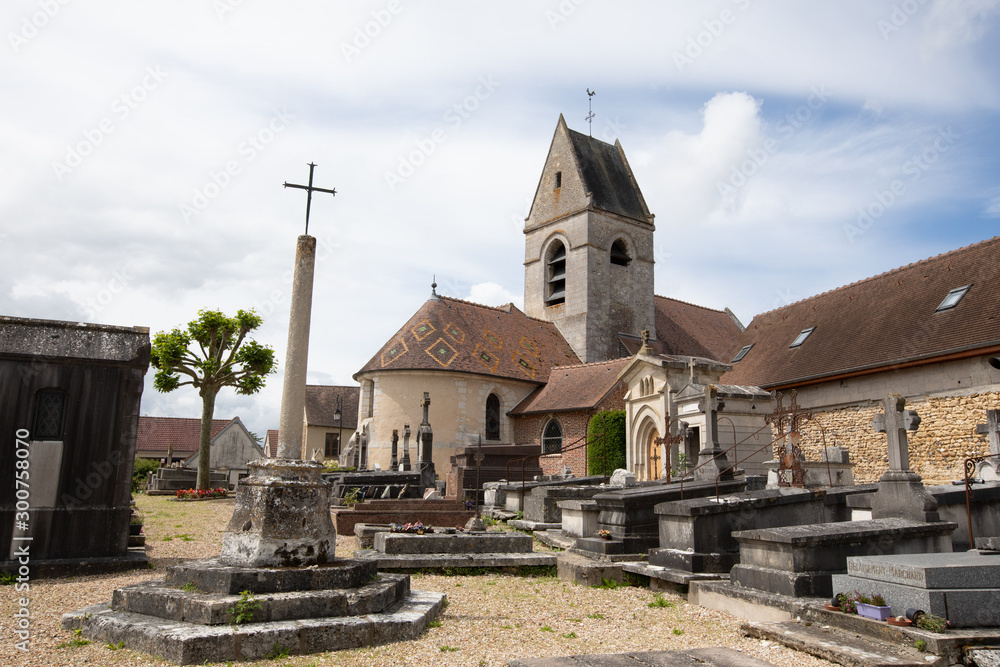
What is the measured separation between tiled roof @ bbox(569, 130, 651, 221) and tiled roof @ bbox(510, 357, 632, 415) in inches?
366

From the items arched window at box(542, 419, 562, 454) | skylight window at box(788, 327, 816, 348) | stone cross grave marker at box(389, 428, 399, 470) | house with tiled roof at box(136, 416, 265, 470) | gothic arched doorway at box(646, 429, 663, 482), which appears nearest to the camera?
gothic arched doorway at box(646, 429, 663, 482)

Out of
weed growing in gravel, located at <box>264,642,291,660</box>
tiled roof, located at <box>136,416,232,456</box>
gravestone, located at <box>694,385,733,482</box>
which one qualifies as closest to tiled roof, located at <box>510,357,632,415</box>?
gravestone, located at <box>694,385,733,482</box>

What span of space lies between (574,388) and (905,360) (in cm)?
1275

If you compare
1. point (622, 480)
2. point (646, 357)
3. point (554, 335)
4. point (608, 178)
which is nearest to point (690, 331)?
point (554, 335)

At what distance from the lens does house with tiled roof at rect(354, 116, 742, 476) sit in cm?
2538

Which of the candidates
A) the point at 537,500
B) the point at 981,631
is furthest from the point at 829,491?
the point at 537,500

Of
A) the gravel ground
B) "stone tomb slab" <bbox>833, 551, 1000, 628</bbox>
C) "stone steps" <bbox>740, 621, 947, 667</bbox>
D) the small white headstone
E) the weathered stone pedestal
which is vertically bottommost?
the gravel ground

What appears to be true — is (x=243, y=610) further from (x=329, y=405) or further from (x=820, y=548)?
(x=329, y=405)

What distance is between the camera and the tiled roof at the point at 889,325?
14.5 m

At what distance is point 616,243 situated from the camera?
33.6 meters

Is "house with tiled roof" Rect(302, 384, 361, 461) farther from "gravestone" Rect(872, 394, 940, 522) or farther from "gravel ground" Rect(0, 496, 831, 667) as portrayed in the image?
"gravestone" Rect(872, 394, 940, 522)

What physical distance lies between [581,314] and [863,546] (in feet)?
82.6

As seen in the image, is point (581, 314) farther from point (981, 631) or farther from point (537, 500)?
point (981, 631)

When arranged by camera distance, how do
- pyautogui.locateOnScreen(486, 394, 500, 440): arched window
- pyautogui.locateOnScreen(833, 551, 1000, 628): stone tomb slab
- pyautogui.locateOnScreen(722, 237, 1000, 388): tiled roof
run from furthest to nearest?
1. pyautogui.locateOnScreen(486, 394, 500, 440): arched window
2. pyautogui.locateOnScreen(722, 237, 1000, 388): tiled roof
3. pyautogui.locateOnScreen(833, 551, 1000, 628): stone tomb slab
